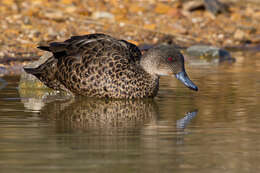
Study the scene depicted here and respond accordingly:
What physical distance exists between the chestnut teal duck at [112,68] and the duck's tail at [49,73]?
0.33 ft

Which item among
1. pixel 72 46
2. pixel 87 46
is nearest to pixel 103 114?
pixel 87 46

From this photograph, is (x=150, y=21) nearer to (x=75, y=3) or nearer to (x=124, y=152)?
(x=75, y=3)

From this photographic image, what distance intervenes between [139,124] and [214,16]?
46.5 ft

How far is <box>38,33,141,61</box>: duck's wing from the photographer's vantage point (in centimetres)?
926

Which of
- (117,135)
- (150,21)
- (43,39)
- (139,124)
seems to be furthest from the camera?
(150,21)

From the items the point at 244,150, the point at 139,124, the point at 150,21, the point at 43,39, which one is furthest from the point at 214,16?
the point at 244,150

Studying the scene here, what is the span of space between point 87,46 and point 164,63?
3.61 ft

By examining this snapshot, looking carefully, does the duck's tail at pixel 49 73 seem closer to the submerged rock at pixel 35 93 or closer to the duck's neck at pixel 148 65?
the submerged rock at pixel 35 93

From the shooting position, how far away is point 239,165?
204 inches

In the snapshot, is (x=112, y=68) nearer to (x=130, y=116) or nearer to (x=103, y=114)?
(x=103, y=114)

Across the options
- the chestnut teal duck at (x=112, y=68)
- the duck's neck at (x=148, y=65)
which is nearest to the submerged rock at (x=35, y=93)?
the chestnut teal duck at (x=112, y=68)

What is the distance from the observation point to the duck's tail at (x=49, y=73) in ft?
31.4

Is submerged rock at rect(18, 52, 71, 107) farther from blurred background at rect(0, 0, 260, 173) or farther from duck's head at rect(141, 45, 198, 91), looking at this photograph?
duck's head at rect(141, 45, 198, 91)

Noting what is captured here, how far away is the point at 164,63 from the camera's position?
30.0 feet
